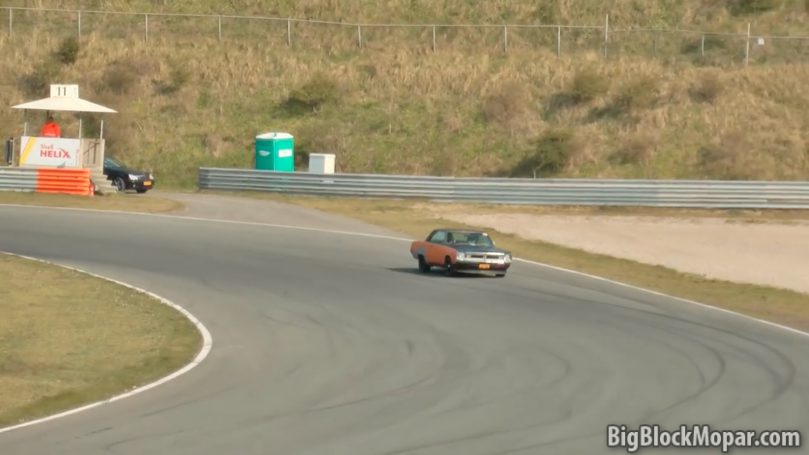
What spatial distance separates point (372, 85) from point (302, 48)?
714cm

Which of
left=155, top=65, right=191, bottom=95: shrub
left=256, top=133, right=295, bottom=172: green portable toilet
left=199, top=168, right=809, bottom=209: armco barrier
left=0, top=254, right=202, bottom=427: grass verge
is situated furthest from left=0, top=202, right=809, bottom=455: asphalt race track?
left=155, top=65, right=191, bottom=95: shrub

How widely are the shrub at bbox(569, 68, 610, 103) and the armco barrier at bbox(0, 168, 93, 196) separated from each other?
79.1 ft

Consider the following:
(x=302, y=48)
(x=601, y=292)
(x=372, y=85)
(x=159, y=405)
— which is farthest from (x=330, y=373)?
(x=302, y=48)

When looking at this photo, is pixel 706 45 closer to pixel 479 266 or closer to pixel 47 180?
pixel 47 180

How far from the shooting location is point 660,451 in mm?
14258

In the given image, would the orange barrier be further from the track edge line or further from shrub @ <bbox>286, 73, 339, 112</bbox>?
shrub @ <bbox>286, 73, 339, 112</bbox>

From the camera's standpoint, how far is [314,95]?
208 feet

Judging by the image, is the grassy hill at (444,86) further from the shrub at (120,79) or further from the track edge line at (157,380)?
the track edge line at (157,380)

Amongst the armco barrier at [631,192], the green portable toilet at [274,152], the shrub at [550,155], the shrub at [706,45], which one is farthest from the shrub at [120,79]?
the shrub at [706,45]

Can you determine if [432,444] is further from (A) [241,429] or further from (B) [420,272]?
(B) [420,272]

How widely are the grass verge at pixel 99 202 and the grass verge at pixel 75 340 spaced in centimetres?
1366

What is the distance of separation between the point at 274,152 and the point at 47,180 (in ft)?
36.7

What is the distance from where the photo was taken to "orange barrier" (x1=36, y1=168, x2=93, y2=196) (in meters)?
47.5

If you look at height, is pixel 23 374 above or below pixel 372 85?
below
